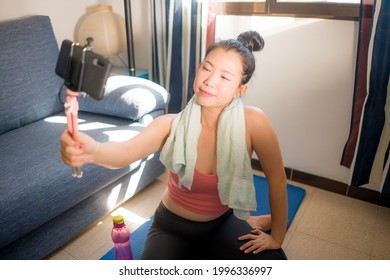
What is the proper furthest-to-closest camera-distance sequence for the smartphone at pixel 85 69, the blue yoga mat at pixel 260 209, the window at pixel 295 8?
1. the window at pixel 295 8
2. the blue yoga mat at pixel 260 209
3. the smartphone at pixel 85 69

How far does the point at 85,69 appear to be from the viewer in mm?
677

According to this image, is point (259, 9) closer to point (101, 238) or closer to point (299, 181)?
point (299, 181)

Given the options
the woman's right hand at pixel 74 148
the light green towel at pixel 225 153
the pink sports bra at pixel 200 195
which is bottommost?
the pink sports bra at pixel 200 195

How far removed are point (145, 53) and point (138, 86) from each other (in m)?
0.80

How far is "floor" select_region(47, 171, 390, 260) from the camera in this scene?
5.32 feet

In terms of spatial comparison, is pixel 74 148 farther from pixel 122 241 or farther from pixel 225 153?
pixel 122 241

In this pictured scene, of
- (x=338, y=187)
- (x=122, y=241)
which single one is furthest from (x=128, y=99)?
(x=338, y=187)

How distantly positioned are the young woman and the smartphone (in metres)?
0.40

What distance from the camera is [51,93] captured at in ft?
6.66

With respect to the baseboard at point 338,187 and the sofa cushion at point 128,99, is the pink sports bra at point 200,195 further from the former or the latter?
the baseboard at point 338,187

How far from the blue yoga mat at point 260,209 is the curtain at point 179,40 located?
2.72ft

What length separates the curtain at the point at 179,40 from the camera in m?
2.13

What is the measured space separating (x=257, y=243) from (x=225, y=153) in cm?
32

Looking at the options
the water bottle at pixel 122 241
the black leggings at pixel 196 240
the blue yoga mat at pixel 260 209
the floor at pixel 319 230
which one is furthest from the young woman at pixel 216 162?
the floor at pixel 319 230
